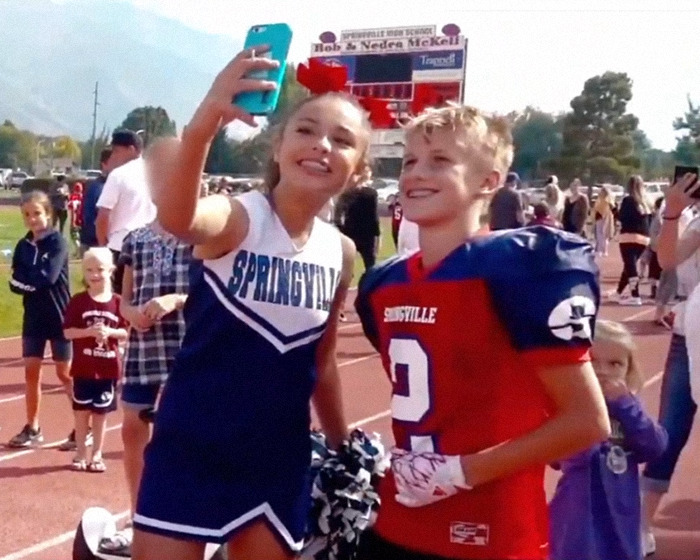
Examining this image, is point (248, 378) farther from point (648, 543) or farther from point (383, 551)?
point (648, 543)

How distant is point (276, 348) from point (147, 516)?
567 millimetres

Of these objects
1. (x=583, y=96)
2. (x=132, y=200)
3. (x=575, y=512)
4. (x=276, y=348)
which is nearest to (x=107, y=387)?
(x=132, y=200)

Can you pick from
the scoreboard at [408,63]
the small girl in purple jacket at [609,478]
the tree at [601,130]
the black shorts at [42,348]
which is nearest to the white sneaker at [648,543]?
the small girl in purple jacket at [609,478]

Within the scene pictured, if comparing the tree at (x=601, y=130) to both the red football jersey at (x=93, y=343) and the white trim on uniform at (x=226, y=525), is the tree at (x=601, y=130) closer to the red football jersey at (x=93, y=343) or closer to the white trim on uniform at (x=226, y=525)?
the red football jersey at (x=93, y=343)

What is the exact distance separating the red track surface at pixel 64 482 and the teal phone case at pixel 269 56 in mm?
3395

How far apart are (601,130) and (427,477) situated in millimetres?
63785

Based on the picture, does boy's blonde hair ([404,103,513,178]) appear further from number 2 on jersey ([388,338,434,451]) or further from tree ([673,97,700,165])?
tree ([673,97,700,165])

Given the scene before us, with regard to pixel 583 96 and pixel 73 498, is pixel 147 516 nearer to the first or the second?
pixel 73 498

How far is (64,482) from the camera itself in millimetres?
6355

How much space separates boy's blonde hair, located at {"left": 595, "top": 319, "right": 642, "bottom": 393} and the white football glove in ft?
5.60

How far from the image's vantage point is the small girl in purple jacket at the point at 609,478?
12.9ft

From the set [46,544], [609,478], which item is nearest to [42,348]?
[46,544]

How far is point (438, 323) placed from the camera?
2498mm

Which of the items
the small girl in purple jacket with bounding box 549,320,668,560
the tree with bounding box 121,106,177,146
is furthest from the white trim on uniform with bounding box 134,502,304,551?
the small girl in purple jacket with bounding box 549,320,668,560
